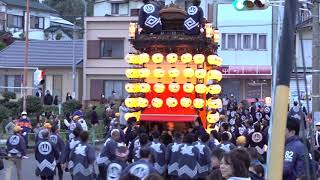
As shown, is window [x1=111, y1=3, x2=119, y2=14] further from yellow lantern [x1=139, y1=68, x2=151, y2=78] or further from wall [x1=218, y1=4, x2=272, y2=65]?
yellow lantern [x1=139, y1=68, x2=151, y2=78]

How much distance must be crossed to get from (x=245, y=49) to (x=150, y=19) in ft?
86.0

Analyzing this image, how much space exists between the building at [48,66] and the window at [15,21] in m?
12.1

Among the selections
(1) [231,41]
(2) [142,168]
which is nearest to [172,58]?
(2) [142,168]

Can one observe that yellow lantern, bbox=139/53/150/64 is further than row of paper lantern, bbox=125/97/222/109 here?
Yes

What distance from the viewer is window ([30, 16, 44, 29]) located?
64.5 meters

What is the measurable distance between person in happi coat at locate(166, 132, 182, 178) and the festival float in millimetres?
7547

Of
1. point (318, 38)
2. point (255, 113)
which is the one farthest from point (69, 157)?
point (255, 113)

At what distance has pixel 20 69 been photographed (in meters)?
48.5

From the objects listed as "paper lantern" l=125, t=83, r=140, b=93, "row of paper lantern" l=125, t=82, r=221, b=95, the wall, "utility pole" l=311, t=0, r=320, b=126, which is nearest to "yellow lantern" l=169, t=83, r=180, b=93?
"row of paper lantern" l=125, t=82, r=221, b=95

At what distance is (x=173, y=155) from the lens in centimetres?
1376

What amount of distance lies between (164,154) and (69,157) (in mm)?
2078

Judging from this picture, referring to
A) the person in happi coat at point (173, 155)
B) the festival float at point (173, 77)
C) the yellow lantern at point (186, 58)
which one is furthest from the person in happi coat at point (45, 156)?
the yellow lantern at point (186, 58)

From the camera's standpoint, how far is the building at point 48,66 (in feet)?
160

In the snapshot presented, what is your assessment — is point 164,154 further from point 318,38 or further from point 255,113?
point 255,113
